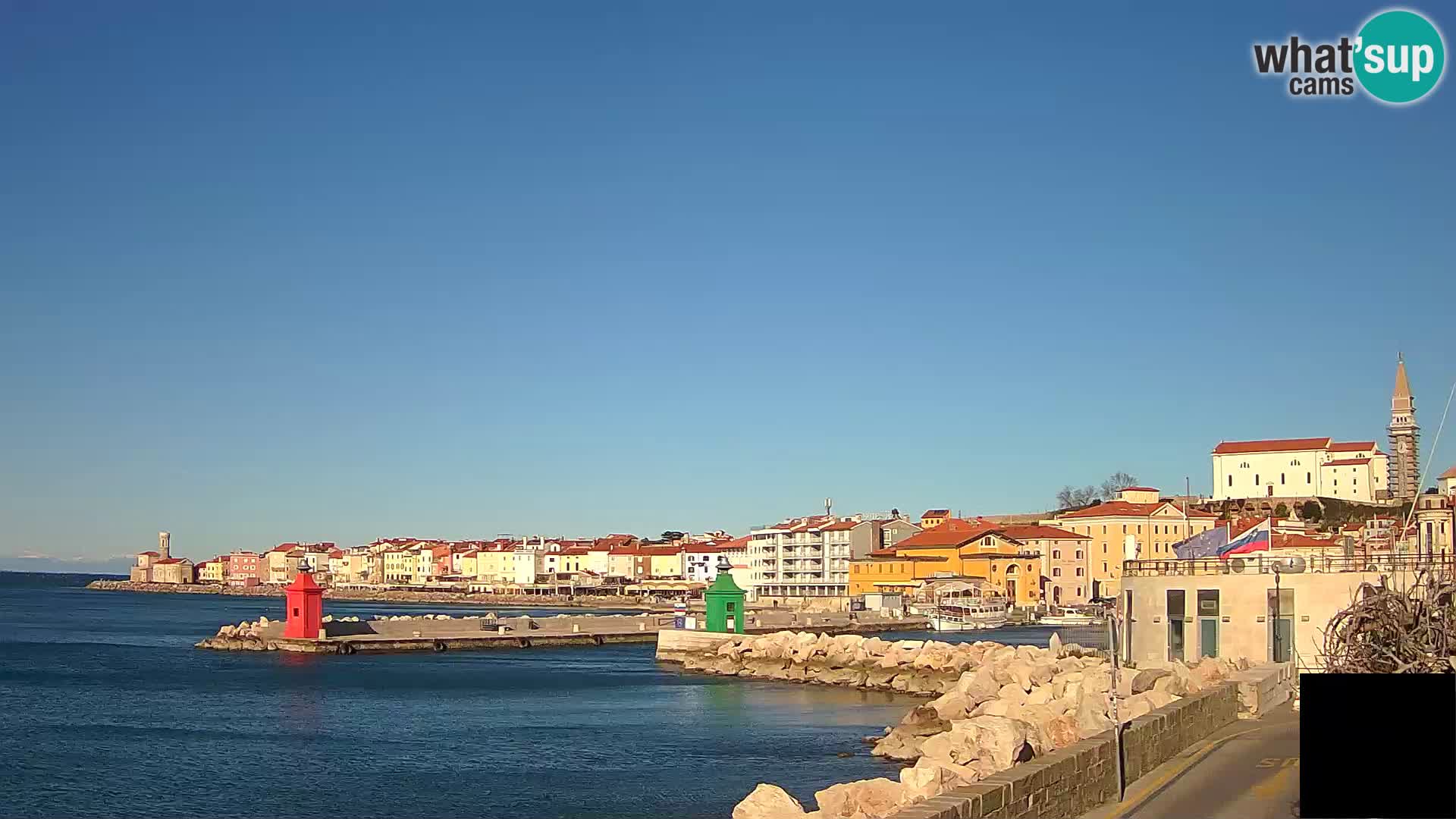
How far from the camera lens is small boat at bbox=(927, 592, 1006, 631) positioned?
282 feet

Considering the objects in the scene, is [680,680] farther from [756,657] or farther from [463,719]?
[463,719]

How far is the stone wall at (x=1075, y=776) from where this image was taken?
1057 centimetres

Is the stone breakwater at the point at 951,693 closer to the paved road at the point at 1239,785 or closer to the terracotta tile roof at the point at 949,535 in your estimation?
the paved road at the point at 1239,785

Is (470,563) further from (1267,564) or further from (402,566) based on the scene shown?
(1267,564)

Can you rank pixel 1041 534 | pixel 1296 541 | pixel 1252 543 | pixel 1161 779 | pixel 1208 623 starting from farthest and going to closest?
pixel 1041 534, pixel 1296 541, pixel 1252 543, pixel 1208 623, pixel 1161 779

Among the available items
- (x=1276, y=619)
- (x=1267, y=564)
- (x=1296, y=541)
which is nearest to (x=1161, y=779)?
(x=1276, y=619)

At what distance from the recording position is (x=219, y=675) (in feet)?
184

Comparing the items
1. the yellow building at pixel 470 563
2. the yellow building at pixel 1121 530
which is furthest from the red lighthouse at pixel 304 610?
the yellow building at pixel 470 563

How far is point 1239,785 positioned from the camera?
14.1 metres

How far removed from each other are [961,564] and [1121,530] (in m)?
11.9

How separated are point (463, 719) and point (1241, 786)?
29.2 meters

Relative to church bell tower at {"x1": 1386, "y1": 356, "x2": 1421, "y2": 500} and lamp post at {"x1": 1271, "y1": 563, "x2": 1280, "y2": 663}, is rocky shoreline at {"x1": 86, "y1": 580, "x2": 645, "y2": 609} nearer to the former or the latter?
church bell tower at {"x1": 1386, "y1": 356, "x2": 1421, "y2": 500}

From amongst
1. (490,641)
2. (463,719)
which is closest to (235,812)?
(463,719)

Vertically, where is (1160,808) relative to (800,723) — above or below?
above
